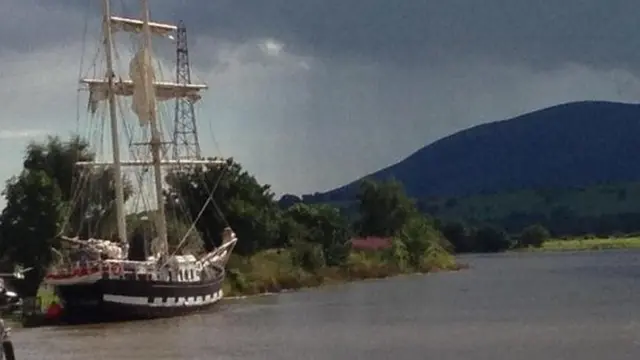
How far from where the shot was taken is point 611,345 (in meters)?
50.8

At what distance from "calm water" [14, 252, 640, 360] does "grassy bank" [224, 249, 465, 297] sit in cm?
650

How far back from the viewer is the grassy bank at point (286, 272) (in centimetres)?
10512

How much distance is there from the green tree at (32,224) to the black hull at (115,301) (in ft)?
55.6

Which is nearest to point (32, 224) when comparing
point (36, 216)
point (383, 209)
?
point (36, 216)

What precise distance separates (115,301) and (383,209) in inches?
3394

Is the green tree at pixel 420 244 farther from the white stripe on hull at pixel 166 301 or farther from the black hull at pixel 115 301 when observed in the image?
the black hull at pixel 115 301

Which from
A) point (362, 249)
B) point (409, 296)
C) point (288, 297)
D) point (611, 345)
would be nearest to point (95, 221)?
point (288, 297)

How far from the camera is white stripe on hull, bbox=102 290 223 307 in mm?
76938

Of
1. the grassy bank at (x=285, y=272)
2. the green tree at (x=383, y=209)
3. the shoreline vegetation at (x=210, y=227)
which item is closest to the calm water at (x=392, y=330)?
the grassy bank at (x=285, y=272)

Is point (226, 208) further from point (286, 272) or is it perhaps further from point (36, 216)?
point (36, 216)

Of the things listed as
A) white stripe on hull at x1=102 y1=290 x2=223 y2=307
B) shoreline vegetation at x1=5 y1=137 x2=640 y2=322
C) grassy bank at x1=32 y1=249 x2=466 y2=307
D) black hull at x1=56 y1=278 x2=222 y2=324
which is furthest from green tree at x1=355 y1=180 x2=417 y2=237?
black hull at x1=56 y1=278 x2=222 y2=324

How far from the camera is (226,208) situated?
11162 cm

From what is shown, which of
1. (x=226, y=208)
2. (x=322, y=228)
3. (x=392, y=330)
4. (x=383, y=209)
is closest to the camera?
(x=392, y=330)

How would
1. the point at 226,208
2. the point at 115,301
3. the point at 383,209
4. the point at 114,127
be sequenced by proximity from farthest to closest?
the point at 383,209 < the point at 226,208 < the point at 114,127 < the point at 115,301
